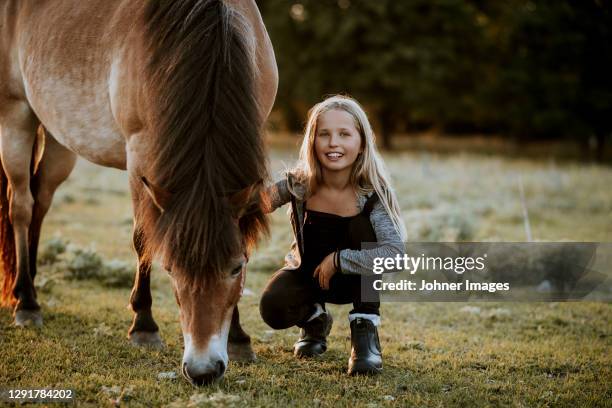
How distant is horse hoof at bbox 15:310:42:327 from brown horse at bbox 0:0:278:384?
1 centimetres

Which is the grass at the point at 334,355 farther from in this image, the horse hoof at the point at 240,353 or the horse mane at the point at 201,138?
the horse mane at the point at 201,138

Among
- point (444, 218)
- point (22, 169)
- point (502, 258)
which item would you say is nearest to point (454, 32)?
point (444, 218)

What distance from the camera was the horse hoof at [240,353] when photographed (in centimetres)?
355

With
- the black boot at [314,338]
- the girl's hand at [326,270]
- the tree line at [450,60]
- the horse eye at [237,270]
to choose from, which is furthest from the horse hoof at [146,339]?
the tree line at [450,60]

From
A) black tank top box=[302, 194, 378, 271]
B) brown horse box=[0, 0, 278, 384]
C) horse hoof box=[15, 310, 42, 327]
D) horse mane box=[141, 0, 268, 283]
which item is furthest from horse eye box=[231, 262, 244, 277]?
horse hoof box=[15, 310, 42, 327]

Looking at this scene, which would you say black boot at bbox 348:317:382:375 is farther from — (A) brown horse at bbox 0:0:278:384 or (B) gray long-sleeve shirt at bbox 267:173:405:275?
(A) brown horse at bbox 0:0:278:384

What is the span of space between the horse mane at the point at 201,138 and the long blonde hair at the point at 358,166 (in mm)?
669

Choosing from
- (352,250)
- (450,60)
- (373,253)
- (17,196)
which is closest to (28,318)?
(17,196)

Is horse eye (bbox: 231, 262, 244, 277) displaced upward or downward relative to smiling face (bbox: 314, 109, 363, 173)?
downward

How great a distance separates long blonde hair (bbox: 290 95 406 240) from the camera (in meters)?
3.55

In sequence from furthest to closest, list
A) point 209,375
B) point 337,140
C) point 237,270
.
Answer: point 337,140, point 237,270, point 209,375

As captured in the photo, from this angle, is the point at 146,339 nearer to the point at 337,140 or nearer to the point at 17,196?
the point at 17,196

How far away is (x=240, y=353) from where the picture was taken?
3.56 m

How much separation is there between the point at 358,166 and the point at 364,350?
1.12m
